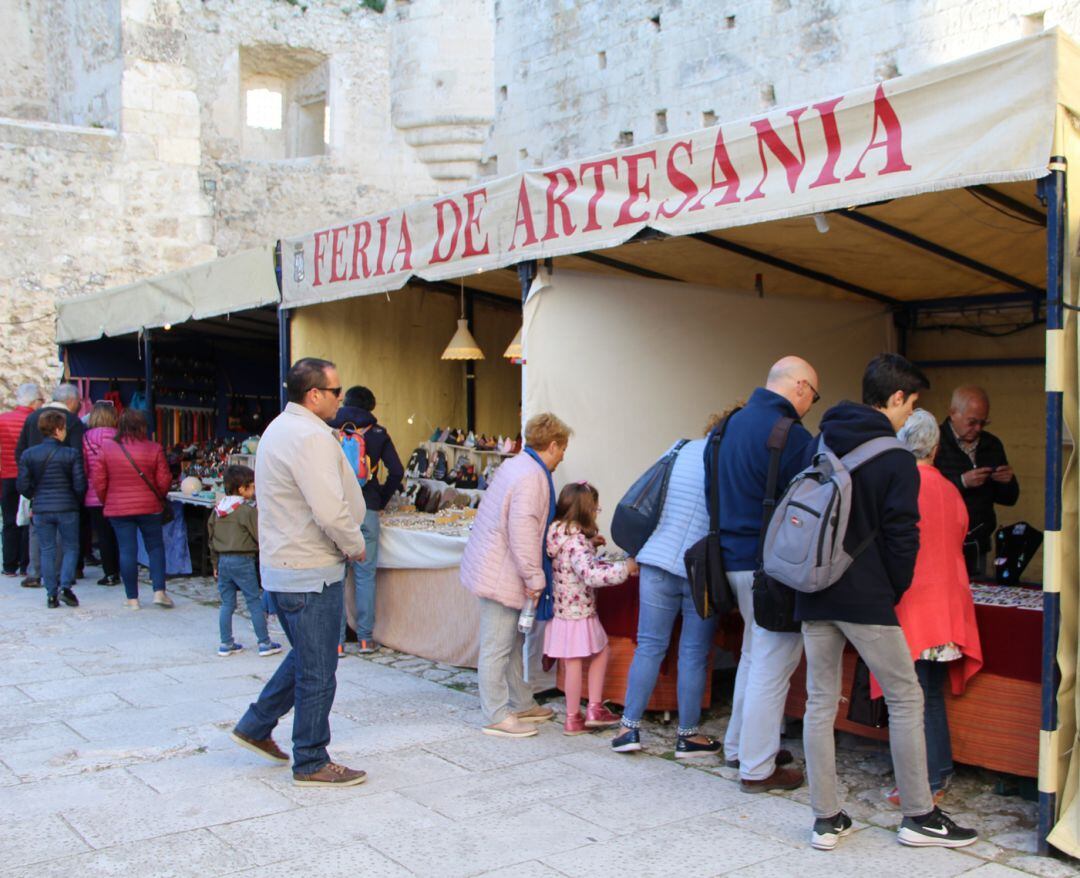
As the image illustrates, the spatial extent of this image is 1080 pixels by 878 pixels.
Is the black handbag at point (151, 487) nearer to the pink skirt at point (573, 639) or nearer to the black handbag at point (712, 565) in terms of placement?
the pink skirt at point (573, 639)

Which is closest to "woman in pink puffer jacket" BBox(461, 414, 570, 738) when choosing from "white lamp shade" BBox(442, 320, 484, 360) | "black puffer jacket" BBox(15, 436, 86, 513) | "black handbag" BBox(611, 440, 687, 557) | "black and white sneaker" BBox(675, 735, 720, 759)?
"black handbag" BBox(611, 440, 687, 557)

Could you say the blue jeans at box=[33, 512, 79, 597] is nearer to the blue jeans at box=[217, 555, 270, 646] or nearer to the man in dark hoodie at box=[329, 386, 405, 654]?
the blue jeans at box=[217, 555, 270, 646]

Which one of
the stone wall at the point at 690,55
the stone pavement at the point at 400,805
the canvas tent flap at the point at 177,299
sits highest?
the stone wall at the point at 690,55

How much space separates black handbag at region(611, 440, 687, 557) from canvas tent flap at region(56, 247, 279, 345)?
3922 mm

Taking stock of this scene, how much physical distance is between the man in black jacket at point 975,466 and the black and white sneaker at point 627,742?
194cm

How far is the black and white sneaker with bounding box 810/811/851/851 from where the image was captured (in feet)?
11.5

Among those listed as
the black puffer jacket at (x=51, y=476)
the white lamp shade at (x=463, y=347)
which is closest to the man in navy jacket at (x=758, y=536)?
the white lamp shade at (x=463, y=347)

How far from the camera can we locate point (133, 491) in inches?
311

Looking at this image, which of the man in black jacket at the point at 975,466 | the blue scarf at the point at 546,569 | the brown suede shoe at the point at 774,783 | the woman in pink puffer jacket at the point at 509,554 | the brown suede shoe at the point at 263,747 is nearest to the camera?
the brown suede shoe at the point at 774,783

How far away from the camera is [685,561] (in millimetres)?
4211

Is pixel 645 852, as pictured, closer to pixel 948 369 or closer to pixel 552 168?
pixel 552 168

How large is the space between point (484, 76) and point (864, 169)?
54.7ft

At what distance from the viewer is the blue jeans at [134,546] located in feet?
26.3

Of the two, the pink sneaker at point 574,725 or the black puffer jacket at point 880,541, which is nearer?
the black puffer jacket at point 880,541
